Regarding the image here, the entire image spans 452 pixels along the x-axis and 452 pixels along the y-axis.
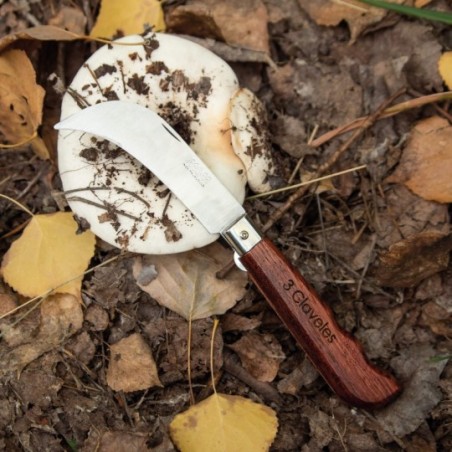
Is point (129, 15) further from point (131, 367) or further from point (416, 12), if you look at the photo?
point (131, 367)

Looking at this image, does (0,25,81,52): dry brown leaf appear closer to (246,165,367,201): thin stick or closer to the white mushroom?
the white mushroom

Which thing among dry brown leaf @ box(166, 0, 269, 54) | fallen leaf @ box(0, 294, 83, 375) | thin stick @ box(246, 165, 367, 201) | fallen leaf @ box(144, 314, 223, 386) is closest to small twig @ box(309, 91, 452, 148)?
thin stick @ box(246, 165, 367, 201)

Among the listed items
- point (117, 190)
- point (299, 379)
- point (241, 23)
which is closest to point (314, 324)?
point (299, 379)

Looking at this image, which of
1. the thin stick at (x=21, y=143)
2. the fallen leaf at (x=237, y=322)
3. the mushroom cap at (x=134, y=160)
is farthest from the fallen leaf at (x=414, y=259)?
the thin stick at (x=21, y=143)

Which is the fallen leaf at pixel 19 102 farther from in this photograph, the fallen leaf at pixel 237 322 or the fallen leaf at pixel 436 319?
the fallen leaf at pixel 436 319

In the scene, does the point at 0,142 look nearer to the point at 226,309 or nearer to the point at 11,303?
the point at 11,303

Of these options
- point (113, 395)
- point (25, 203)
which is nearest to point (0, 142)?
point (25, 203)

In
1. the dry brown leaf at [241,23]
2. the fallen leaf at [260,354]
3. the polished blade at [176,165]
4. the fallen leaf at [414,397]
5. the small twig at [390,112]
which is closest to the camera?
the polished blade at [176,165]
